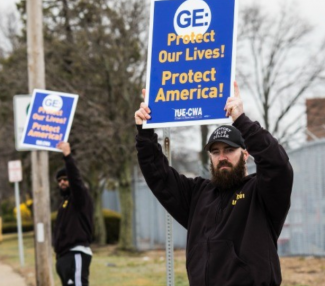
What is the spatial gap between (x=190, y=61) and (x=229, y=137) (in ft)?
2.23

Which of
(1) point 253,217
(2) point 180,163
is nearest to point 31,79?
(1) point 253,217

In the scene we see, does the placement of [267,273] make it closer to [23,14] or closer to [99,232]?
[99,232]

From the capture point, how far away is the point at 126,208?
24125 mm

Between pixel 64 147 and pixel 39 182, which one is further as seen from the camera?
pixel 39 182

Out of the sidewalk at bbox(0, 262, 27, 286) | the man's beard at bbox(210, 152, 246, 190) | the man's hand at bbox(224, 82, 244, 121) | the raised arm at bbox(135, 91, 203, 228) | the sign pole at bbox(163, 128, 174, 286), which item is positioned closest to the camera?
the man's hand at bbox(224, 82, 244, 121)

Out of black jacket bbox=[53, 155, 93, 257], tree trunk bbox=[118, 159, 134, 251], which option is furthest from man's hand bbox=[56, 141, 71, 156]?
tree trunk bbox=[118, 159, 134, 251]

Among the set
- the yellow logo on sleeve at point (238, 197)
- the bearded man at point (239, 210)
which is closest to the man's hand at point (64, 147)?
the bearded man at point (239, 210)

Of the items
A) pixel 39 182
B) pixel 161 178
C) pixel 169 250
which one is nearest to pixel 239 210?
pixel 161 178

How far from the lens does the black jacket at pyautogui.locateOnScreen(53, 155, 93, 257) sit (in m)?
8.66

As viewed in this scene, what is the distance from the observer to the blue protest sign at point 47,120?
9.00 m

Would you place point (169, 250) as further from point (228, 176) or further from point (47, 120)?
point (47, 120)

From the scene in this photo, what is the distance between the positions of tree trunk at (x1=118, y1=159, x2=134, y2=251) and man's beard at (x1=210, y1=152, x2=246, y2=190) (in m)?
19.1

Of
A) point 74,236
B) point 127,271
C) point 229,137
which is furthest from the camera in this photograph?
point 127,271

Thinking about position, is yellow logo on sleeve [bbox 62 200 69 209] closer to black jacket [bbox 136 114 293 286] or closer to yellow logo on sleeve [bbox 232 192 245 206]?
black jacket [bbox 136 114 293 286]
